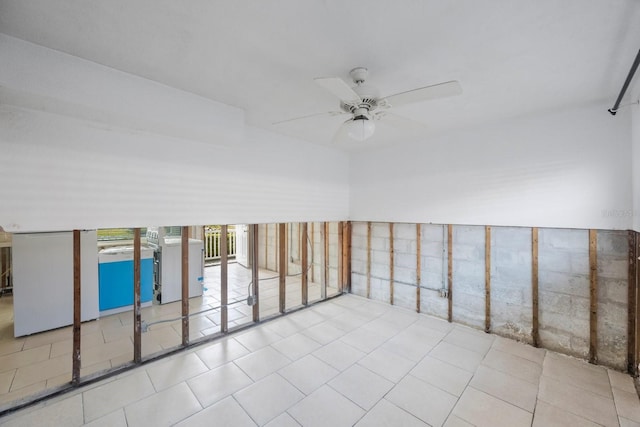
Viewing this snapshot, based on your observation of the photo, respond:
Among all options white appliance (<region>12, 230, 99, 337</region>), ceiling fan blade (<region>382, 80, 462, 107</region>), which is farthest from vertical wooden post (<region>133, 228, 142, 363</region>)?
ceiling fan blade (<region>382, 80, 462, 107</region>)

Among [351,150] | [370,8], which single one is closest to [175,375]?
[370,8]

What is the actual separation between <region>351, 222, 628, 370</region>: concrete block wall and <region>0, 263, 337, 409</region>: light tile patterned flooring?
198cm

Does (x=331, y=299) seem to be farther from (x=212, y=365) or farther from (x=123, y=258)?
(x=123, y=258)

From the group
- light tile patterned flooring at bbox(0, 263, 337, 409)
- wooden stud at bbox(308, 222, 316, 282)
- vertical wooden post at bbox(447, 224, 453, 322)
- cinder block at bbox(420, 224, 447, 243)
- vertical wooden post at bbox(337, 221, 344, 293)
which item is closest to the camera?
light tile patterned flooring at bbox(0, 263, 337, 409)

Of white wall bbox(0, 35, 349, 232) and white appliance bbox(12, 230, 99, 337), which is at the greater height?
white wall bbox(0, 35, 349, 232)

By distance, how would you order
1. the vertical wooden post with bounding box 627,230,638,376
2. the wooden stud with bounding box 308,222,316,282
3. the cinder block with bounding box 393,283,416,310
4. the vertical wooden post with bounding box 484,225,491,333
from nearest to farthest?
1. the vertical wooden post with bounding box 627,230,638,376
2. the vertical wooden post with bounding box 484,225,491,333
3. the cinder block with bounding box 393,283,416,310
4. the wooden stud with bounding box 308,222,316,282

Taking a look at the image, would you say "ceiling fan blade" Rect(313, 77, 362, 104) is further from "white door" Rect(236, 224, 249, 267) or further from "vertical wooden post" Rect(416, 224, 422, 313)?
"white door" Rect(236, 224, 249, 267)

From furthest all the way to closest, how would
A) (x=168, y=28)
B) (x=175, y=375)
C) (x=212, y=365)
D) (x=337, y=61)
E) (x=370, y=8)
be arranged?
(x=212, y=365), (x=175, y=375), (x=337, y=61), (x=168, y=28), (x=370, y=8)

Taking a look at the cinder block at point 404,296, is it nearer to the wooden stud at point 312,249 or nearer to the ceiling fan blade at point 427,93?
the wooden stud at point 312,249

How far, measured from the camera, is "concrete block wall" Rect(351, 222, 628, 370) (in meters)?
2.82

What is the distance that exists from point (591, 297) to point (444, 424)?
2.26 metres

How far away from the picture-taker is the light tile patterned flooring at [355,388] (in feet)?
6.96

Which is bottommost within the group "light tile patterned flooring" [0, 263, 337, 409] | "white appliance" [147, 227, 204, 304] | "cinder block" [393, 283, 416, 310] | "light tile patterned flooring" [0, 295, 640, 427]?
"light tile patterned flooring" [0, 295, 640, 427]

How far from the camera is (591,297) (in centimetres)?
291
